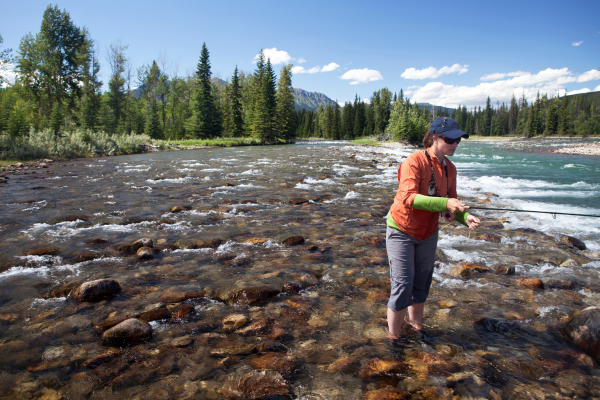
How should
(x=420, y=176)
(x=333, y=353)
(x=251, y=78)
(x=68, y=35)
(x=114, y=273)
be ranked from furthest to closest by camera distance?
(x=251, y=78) < (x=68, y=35) < (x=114, y=273) < (x=333, y=353) < (x=420, y=176)

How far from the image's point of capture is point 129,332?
3619mm

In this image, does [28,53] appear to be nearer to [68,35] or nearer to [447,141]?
[68,35]

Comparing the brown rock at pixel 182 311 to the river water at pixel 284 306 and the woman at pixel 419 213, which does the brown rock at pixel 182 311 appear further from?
the woman at pixel 419 213

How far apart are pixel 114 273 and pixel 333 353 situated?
397 centimetres

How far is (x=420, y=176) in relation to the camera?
3.18 meters

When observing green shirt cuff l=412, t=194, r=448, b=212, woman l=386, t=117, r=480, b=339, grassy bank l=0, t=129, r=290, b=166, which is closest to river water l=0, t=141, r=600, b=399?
woman l=386, t=117, r=480, b=339

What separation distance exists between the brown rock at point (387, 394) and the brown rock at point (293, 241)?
409 cm

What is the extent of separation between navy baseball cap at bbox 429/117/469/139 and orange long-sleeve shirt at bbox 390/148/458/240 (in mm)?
243

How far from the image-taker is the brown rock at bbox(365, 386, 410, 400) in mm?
2830

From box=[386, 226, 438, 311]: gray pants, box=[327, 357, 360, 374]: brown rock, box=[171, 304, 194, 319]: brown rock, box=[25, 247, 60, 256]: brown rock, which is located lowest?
box=[327, 357, 360, 374]: brown rock

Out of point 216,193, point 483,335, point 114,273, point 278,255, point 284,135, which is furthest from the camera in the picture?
point 284,135

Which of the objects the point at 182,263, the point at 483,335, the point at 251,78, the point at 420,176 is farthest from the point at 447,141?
the point at 251,78

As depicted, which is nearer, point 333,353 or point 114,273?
point 333,353

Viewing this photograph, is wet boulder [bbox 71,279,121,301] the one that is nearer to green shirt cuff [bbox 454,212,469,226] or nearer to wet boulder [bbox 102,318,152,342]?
wet boulder [bbox 102,318,152,342]
